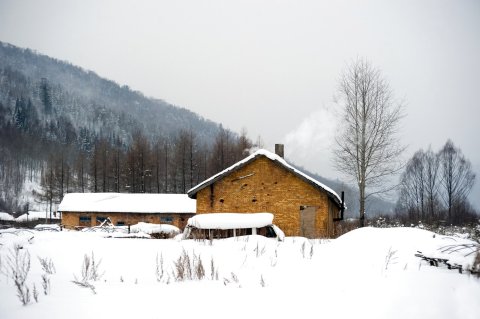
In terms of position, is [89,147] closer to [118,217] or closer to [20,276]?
[118,217]

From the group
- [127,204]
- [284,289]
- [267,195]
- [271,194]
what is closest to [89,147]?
[127,204]

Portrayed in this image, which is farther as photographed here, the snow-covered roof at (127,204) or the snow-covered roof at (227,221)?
the snow-covered roof at (127,204)

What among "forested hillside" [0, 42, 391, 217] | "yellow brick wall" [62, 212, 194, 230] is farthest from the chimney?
"yellow brick wall" [62, 212, 194, 230]

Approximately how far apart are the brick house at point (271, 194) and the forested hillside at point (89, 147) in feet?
103

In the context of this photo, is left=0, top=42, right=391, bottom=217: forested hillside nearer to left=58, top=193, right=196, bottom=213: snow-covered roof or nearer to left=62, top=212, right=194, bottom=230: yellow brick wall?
left=58, top=193, right=196, bottom=213: snow-covered roof

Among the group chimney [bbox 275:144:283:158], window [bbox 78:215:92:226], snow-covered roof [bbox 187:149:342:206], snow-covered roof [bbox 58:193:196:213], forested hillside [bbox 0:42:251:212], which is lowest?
window [bbox 78:215:92:226]

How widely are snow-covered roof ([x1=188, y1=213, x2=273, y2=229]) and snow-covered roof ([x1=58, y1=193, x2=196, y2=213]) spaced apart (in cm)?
1923

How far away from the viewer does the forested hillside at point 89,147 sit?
53.2 metres

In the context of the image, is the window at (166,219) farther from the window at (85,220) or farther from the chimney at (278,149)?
the chimney at (278,149)

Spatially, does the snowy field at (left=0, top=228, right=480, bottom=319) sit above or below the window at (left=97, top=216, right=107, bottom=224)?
above

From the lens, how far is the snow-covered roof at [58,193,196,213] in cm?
3288

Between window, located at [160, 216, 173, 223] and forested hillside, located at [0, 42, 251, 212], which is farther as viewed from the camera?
forested hillside, located at [0, 42, 251, 212]

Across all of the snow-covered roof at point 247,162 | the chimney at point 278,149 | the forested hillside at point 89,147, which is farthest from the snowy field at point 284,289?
the forested hillside at point 89,147

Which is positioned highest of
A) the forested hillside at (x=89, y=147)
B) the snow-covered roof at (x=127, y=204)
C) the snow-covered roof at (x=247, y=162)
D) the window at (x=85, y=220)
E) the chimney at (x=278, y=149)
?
the forested hillside at (x=89, y=147)
